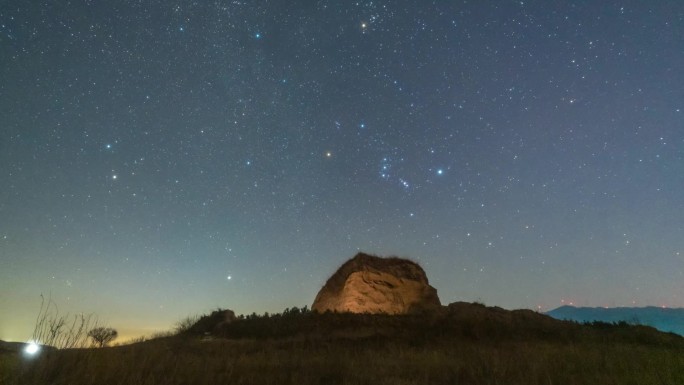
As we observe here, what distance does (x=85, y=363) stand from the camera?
682 cm

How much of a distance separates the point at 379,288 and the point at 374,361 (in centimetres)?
1804

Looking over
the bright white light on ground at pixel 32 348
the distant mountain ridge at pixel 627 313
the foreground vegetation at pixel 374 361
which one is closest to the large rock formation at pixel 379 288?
the foreground vegetation at pixel 374 361

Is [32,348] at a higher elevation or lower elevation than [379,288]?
lower

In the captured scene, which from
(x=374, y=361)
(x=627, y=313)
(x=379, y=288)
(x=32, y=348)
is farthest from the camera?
(x=627, y=313)

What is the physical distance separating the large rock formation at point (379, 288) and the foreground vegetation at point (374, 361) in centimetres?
546

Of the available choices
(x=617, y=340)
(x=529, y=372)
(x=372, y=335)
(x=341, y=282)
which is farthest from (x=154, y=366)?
(x=341, y=282)

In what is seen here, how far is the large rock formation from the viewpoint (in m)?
28.1

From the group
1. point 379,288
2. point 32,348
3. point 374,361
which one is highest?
point 379,288

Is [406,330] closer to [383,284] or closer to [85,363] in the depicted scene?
[383,284]

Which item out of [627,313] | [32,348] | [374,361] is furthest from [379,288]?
[627,313]

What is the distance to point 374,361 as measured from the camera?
11000mm

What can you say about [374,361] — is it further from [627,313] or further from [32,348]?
[627,313]

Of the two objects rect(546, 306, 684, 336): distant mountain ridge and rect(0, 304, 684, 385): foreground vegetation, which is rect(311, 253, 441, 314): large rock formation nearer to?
rect(0, 304, 684, 385): foreground vegetation

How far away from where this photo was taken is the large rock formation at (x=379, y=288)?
92.1ft
